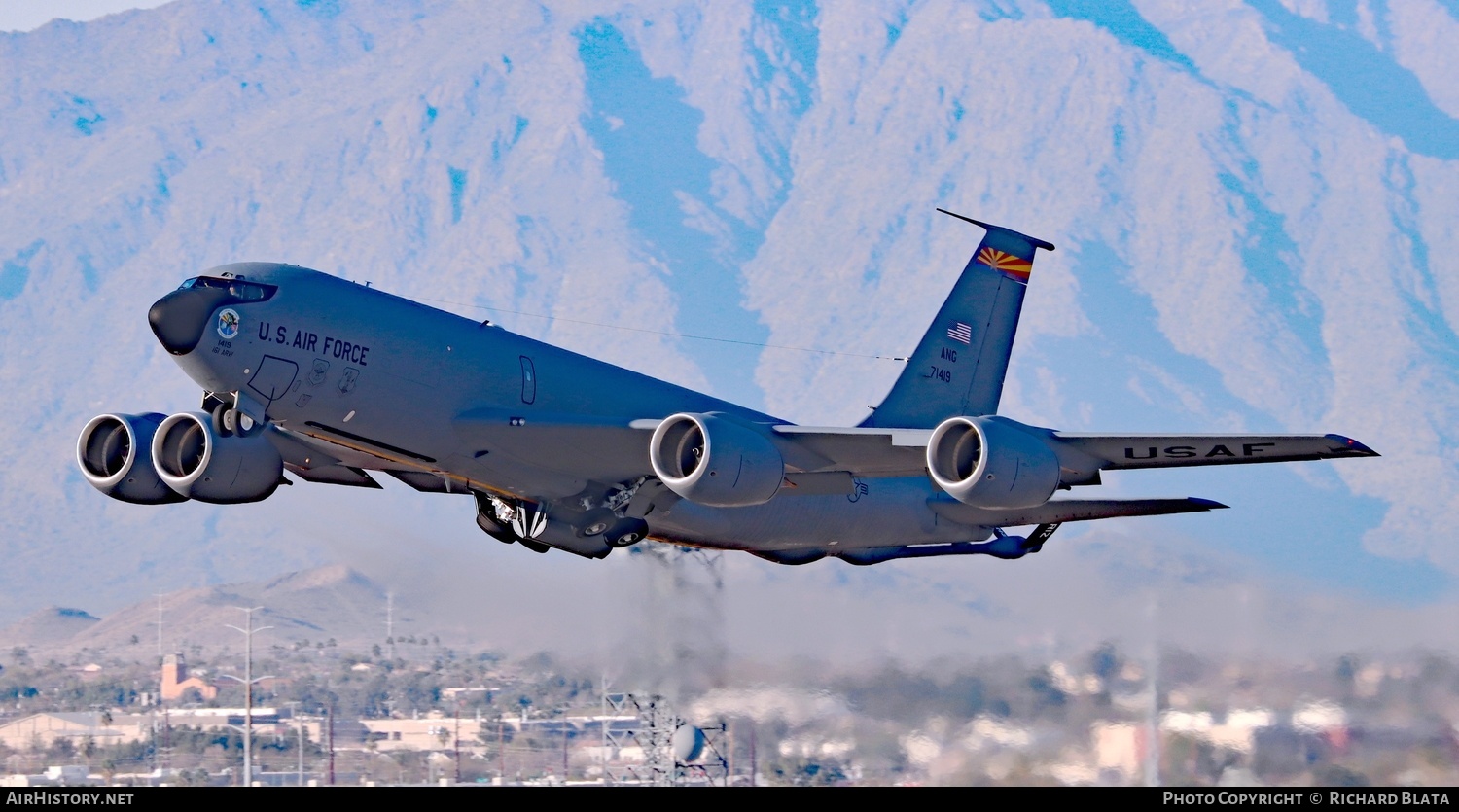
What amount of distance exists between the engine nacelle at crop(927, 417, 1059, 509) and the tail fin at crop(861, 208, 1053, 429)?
7729mm

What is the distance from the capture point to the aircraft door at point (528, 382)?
3609 cm

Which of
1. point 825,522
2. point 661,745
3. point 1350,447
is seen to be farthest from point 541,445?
point 1350,447

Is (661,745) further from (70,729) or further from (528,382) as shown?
(70,729)

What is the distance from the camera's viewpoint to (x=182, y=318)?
32438 millimetres

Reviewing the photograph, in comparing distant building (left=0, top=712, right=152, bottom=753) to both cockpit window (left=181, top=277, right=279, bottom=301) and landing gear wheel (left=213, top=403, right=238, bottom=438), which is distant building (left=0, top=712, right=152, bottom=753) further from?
cockpit window (left=181, top=277, right=279, bottom=301)

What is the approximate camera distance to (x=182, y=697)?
59.8m

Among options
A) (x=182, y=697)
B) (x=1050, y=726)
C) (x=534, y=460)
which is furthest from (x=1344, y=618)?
(x=182, y=697)

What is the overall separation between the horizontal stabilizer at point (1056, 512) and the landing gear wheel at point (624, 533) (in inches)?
242

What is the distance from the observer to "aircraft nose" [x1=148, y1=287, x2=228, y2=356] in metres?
32.4

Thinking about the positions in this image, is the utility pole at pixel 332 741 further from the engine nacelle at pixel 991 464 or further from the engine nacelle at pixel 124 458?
the engine nacelle at pixel 991 464

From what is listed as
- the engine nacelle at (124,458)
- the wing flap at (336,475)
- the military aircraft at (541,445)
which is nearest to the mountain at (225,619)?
the wing flap at (336,475)

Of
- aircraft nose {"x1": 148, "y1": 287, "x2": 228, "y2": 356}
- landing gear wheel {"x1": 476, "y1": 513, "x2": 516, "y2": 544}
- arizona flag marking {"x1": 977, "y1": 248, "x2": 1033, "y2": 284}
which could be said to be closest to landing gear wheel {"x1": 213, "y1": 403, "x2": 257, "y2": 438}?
aircraft nose {"x1": 148, "y1": 287, "x2": 228, "y2": 356}

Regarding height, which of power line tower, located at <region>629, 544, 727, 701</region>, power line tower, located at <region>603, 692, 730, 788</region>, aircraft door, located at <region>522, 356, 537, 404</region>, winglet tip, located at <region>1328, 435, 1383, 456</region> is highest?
aircraft door, located at <region>522, 356, 537, 404</region>

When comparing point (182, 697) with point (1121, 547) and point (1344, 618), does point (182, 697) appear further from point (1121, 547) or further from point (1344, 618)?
point (1344, 618)
